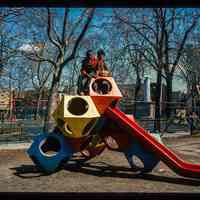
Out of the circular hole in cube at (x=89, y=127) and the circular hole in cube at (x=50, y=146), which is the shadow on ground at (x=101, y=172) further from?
the circular hole in cube at (x=89, y=127)

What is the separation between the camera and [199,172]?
808cm

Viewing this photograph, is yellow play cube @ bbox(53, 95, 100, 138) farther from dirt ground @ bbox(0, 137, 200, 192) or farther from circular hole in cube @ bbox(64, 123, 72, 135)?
dirt ground @ bbox(0, 137, 200, 192)

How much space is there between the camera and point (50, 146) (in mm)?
9445

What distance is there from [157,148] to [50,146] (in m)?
2.59

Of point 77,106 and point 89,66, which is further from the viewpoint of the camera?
point 89,66

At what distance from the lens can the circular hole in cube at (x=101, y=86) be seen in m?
9.70

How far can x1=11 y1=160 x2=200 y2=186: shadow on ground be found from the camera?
27.2 feet

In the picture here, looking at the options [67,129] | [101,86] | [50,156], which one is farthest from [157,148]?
[50,156]

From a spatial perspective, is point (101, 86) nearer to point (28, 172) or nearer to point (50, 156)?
point (50, 156)

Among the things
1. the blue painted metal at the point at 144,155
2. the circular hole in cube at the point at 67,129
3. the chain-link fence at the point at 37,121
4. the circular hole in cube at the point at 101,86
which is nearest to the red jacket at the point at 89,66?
the circular hole in cube at the point at 101,86

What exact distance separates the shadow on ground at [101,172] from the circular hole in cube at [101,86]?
1882 mm

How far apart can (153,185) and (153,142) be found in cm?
113
